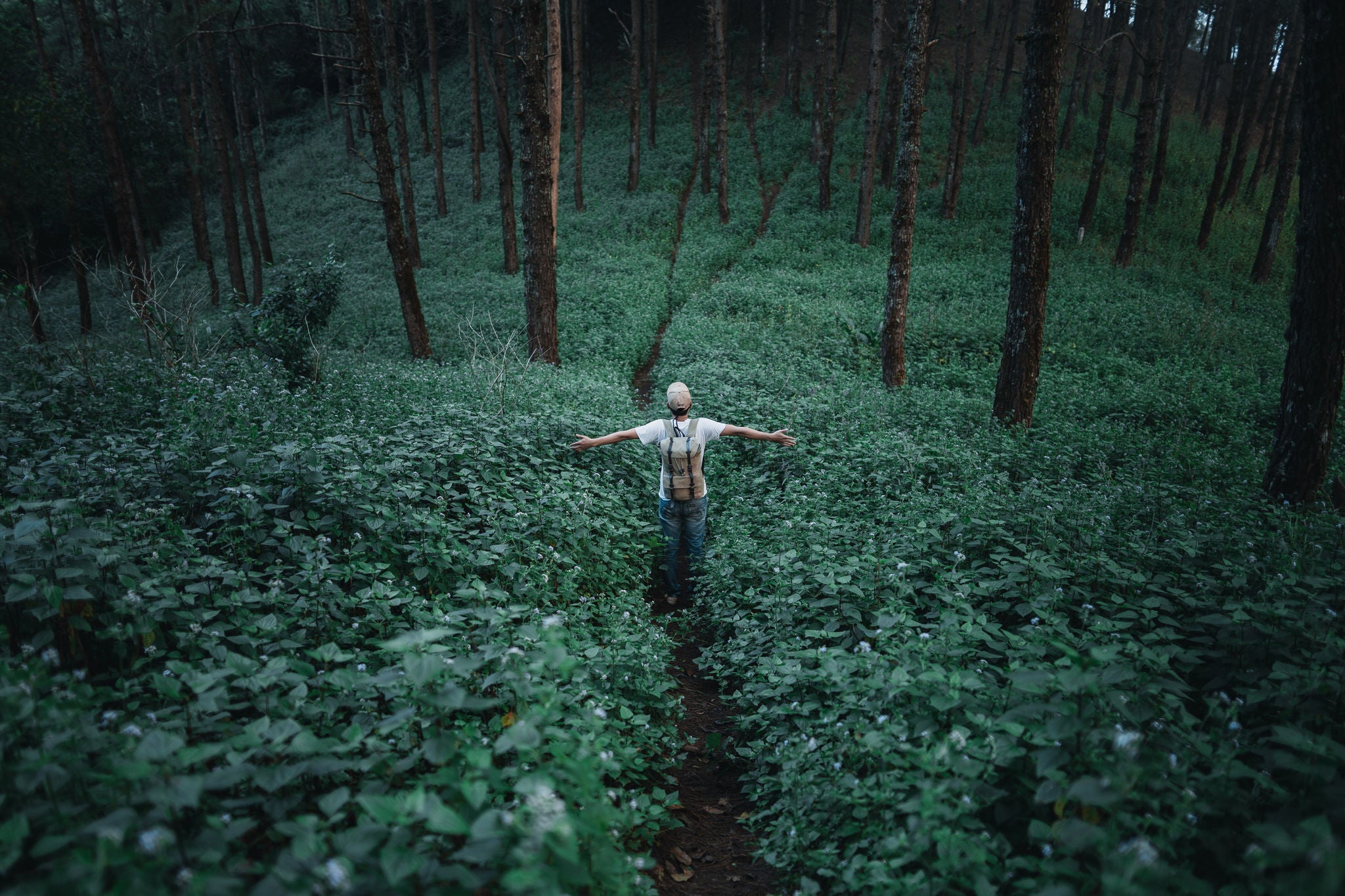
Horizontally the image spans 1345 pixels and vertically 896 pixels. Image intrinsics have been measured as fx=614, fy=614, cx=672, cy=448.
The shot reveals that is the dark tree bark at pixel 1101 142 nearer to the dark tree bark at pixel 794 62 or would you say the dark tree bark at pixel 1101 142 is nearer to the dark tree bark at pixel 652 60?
the dark tree bark at pixel 794 62

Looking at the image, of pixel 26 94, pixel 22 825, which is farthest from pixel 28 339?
pixel 26 94

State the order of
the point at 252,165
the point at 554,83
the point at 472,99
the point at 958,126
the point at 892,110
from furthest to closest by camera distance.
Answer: the point at 472,99, the point at 892,110, the point at 252,165, the point at 958,126, the point at 554,83

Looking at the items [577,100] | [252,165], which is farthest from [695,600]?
[577,100]

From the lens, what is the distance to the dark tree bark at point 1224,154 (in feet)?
72.0

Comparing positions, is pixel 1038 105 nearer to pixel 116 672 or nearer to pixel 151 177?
pixel 116 672

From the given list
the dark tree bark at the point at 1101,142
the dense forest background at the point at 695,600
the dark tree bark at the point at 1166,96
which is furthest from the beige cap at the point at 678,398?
the dark tree bark at the point at 1166,96

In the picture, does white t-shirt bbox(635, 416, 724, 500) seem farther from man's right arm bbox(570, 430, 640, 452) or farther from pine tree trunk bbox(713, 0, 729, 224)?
pine tree trunk bbox(713, 0, 729, 224)

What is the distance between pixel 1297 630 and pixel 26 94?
28.1 m

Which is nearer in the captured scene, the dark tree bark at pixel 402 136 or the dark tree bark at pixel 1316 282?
the dark tree bark at pixel 1316 282

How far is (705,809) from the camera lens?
4.26 meters

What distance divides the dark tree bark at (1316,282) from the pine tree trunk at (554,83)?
1087 centimetres

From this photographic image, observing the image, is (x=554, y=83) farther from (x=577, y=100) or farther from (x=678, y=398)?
(x=577, y=100)

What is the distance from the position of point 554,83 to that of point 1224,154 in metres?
25.2

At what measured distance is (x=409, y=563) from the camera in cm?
484
